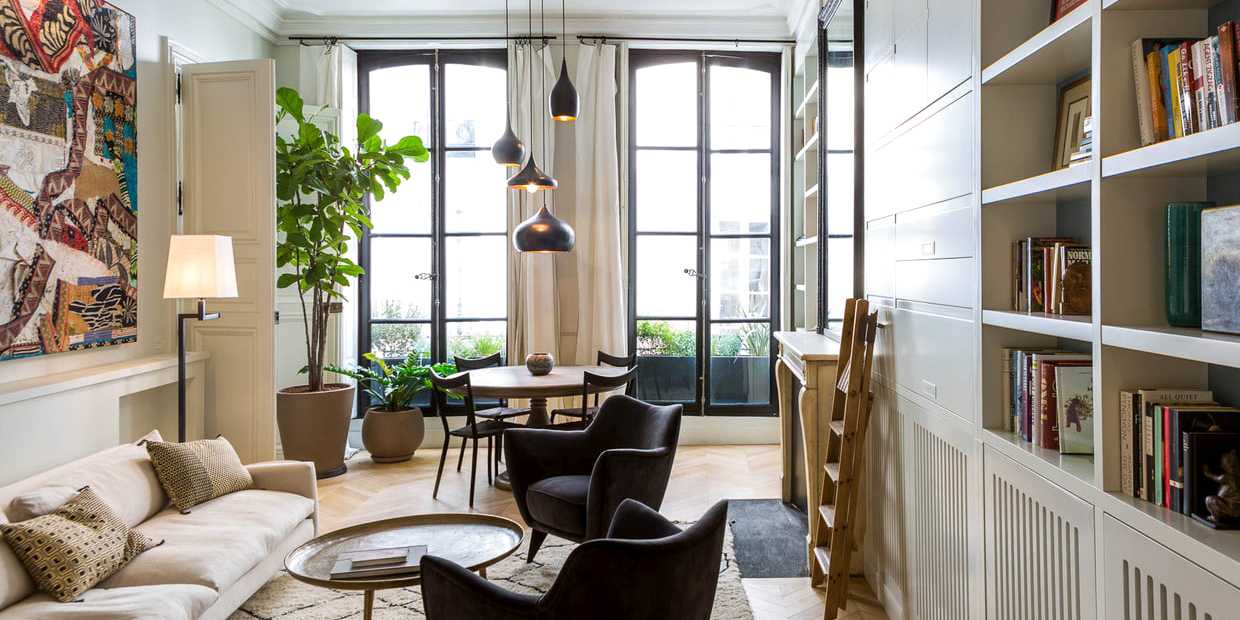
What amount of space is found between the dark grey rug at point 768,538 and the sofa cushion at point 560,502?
0.86 metres

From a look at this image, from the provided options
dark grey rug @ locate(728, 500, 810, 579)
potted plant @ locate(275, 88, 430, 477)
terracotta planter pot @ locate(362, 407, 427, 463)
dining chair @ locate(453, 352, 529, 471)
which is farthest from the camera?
terracotta planter pot @ locate(362, 407, 427, 463)

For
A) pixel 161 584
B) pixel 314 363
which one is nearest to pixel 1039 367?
pixel 161 584

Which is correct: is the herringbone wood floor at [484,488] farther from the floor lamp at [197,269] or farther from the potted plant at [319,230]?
the floor lamp at [197,269]

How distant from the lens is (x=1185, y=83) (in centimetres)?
140

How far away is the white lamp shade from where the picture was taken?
3.68 m

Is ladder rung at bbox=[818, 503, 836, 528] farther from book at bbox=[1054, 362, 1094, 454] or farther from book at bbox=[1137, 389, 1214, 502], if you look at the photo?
book at bbox=[1137, 389, 1214, 502]

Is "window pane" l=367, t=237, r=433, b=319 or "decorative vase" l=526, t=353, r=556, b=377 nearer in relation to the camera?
"decorative vase" l=526, t=353, r=556, b=377

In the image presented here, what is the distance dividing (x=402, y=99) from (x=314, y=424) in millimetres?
2774

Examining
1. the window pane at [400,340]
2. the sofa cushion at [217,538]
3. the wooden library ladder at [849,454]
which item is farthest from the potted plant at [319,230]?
the wooden library ladder at [849,454]

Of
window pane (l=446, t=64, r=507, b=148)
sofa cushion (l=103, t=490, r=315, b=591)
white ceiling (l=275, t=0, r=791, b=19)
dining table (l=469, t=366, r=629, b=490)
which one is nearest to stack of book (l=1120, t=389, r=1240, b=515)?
sofa cushion (l=103, t=490, r=315, b=591)

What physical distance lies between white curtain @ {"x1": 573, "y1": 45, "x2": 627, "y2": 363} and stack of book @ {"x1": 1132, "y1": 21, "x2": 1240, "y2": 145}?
448cm

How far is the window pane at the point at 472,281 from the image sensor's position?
6074 mm

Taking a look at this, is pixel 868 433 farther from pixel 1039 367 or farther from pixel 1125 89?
pixel 1125 89

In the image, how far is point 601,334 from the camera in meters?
5.81
